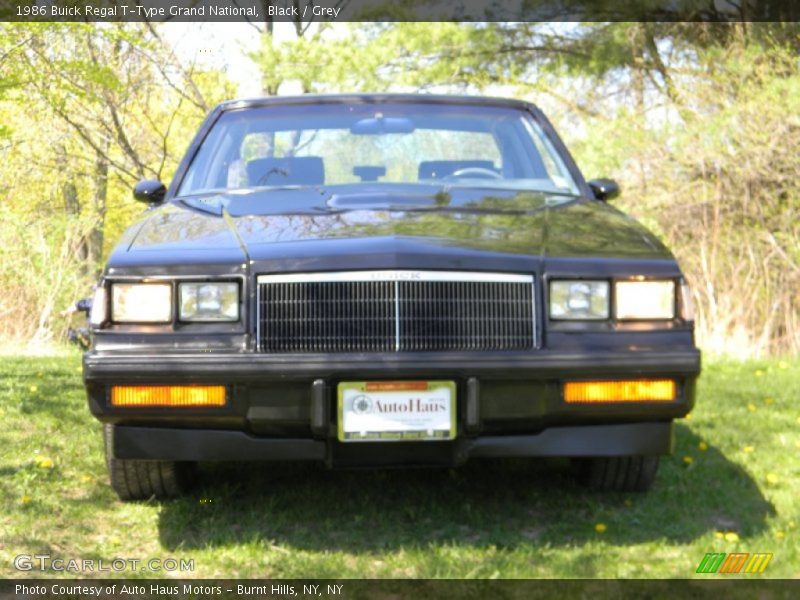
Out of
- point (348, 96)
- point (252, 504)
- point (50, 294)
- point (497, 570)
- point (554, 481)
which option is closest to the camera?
point (497, 570)

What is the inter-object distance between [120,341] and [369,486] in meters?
1.34

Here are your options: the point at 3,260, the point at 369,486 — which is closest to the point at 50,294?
the point at 3,260

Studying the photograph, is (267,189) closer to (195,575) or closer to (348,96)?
(348,96)

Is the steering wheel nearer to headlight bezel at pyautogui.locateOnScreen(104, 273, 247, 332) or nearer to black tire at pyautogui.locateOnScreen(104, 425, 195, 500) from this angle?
headlight bezel at pyautogui.locateOnScreen(104, 273, 247, 332)

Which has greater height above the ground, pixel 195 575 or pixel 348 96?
pixel 348 96

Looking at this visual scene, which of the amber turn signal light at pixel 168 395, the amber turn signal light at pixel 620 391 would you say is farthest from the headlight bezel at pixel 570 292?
the amber turn signal light at pixel 168 395

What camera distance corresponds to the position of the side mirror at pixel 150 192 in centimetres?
490

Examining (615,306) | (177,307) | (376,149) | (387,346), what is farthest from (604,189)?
(177,307)

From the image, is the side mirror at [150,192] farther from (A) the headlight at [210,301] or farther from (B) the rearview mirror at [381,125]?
(A) the headlight at [210,301]

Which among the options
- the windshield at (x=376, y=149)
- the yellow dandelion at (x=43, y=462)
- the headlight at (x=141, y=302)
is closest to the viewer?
the headlight at (x=141, y=302)

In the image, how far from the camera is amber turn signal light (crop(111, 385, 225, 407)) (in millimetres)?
3480

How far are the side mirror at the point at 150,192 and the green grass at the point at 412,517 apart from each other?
1.19m

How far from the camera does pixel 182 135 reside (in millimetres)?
21641

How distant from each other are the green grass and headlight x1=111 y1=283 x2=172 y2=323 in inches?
31.0
